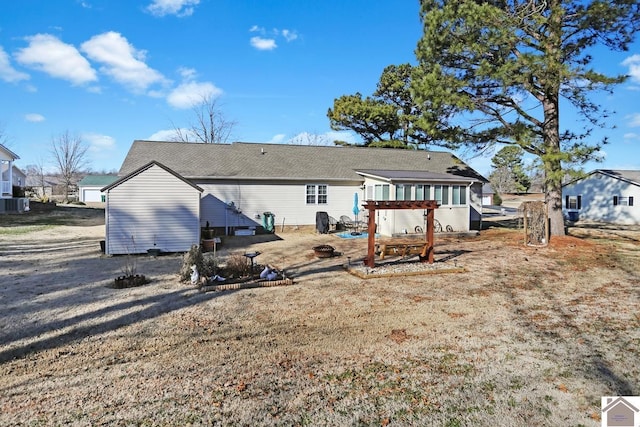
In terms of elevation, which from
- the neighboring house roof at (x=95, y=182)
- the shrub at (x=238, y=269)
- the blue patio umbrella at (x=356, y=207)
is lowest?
the shrub at (x=238, y=269)

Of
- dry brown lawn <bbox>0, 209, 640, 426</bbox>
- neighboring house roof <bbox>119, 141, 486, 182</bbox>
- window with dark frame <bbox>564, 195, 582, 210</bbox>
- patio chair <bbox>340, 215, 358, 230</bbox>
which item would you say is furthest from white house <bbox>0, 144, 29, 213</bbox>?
window with dark frame <bbox>564, 195, 582, 210</bbox>

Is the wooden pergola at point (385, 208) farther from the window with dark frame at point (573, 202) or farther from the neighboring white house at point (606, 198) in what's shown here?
the window with dark frame at point (573, 202)

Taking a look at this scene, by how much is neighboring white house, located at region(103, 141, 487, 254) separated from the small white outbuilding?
3.86 metres

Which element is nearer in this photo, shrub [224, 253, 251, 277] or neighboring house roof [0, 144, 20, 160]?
shrub [224, 253, 251, 277]

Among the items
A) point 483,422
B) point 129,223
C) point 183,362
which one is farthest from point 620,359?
point 129,223

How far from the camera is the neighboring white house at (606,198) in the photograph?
26484 millimetres

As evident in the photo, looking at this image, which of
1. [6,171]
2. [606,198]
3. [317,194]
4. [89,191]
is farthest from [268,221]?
[89,191]

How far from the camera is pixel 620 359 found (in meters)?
5.05

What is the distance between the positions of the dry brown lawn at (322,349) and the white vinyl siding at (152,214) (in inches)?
116

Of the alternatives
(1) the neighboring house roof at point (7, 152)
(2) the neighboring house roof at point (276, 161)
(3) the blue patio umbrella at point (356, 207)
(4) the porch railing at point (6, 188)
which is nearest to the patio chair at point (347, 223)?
→ (3) the blue patio umbrella at point (356, 207)

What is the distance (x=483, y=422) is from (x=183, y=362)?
3.70 meters

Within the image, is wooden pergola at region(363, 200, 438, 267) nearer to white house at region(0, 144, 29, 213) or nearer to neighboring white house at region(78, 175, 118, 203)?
white house at region(0, 144, 29, 213)

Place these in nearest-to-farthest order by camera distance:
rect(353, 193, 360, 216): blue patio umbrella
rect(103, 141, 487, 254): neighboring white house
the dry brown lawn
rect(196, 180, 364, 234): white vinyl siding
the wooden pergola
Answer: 1. the dry brown lawn
2. the wooden pergola
3. rect(103, 141, 487, 254): neighboring white house
4. rect(196, 180, 364, 234): white vinyl siding
5. rect(353, 193, 360, 216): blue patio umbrella

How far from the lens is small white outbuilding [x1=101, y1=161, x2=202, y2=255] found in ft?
42.5
